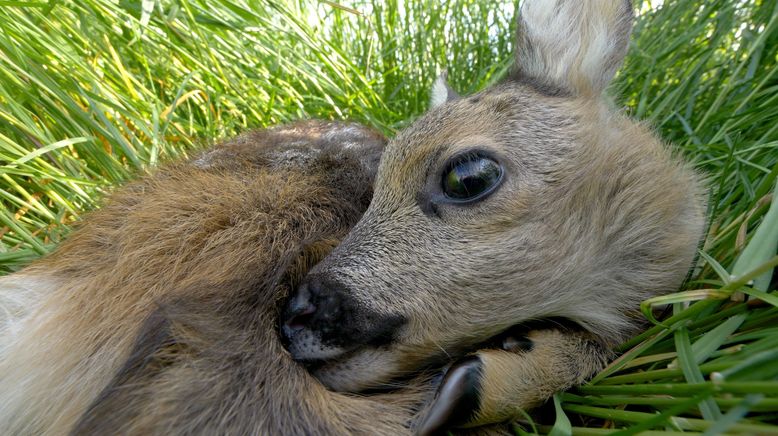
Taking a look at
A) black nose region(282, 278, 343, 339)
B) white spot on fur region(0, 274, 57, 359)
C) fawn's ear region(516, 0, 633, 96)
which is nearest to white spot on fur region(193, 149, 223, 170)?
white spot on fur region(0, 274, 57, 359)

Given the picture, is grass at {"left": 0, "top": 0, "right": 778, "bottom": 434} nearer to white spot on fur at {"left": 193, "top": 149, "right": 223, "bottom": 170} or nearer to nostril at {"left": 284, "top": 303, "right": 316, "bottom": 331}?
white spot on fur at {"left": 193, "top": 149, "right": 223, "bottom": 170}

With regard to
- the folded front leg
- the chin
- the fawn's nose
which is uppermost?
the fawn's nose

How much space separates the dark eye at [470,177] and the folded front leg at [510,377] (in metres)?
0.34

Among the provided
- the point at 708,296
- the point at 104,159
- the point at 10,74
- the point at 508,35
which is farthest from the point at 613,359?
the point at 508,35

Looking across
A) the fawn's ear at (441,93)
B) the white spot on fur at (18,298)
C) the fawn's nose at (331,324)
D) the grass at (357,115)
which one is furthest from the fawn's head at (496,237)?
the white spot on fur at (18,298)

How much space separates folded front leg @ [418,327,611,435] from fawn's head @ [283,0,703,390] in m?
0.07

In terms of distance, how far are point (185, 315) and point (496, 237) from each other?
0.69 meters

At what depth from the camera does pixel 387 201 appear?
159 cm

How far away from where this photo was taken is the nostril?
136 centimetres

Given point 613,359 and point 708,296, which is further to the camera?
point 613,359

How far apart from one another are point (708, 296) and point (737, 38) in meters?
2.11

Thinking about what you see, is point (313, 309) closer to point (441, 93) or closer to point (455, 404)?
point (455, 404)

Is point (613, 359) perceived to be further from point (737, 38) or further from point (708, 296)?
point (737, 38)

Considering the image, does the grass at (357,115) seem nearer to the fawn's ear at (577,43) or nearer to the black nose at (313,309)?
the fawn's ear at (577,43)
